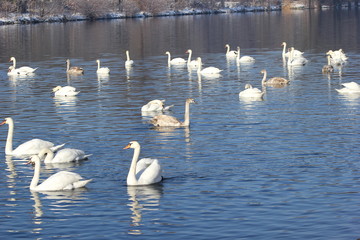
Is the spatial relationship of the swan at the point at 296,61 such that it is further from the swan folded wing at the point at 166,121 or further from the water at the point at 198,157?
the swan folded wing at the point at 166,121


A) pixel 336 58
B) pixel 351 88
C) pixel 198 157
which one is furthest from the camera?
pixel 336 58

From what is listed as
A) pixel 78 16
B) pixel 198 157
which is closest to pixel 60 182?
pixel 198 157

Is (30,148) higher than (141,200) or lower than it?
higher

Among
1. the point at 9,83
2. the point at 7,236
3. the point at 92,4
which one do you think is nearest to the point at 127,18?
the point at 92,4

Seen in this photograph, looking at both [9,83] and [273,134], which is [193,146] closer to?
[273,134]

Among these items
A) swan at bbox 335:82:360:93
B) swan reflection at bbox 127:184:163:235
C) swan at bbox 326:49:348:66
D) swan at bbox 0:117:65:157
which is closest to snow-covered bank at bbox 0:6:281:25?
swan at bbox 326:49:348:66

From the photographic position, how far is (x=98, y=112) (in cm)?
2973

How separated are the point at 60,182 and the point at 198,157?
438 cm

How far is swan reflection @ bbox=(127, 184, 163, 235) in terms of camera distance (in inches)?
618

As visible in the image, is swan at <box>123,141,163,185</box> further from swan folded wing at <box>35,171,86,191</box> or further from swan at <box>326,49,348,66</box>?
swan at <box>326,49,348,66</box>

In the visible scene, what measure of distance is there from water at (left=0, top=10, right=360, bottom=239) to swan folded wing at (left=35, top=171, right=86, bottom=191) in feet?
0.59

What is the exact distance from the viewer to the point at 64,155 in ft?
67.6

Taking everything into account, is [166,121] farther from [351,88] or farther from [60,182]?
[351,88]

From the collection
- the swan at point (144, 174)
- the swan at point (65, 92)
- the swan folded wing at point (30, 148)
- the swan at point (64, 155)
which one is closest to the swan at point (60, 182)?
the swan at point (144, 174)
